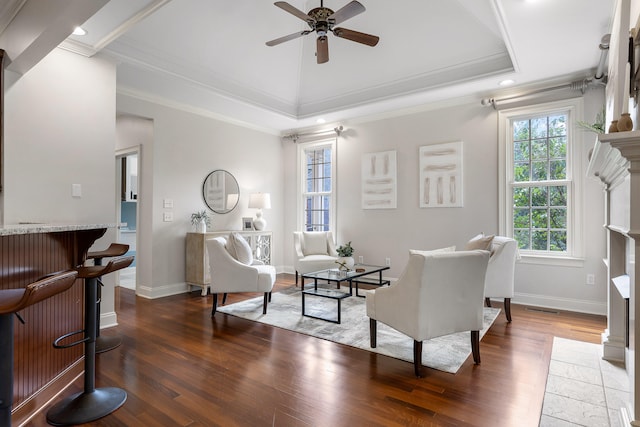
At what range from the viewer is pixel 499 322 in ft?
12.1

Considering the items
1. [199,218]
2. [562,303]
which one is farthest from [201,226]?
[562,303]

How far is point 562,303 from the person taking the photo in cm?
414

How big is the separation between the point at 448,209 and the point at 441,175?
0.51 metres

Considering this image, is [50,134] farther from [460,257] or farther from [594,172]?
[594,172]

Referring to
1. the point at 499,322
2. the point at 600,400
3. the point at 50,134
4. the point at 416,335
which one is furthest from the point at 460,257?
the point at 50,134

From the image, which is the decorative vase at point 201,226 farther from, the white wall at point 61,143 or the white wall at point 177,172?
the white wall at point 61,143

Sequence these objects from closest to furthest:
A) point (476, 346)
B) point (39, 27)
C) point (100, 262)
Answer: point (39, 27) → point (476, 346) → point (100, 262)

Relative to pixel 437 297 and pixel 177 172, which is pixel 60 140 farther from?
pixel 437 297

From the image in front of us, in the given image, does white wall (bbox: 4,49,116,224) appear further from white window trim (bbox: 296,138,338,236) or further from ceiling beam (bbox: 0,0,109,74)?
white window trim (bbox: 296,138,338,236)

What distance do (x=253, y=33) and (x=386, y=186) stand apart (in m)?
2.92

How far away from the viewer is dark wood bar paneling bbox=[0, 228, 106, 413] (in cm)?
185

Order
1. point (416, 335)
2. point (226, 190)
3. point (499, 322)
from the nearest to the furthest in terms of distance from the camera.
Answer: point (416, 335)
point (499, 322)
point (226, 190)

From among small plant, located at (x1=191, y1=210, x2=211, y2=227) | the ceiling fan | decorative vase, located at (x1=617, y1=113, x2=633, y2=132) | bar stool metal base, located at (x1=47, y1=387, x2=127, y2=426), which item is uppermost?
the ceiling fan

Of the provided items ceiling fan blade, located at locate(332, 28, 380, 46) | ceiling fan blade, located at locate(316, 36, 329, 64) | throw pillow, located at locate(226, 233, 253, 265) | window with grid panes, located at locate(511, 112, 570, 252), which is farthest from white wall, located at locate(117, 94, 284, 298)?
window with grid panes, located at locate(511, 112, 570, 252)
